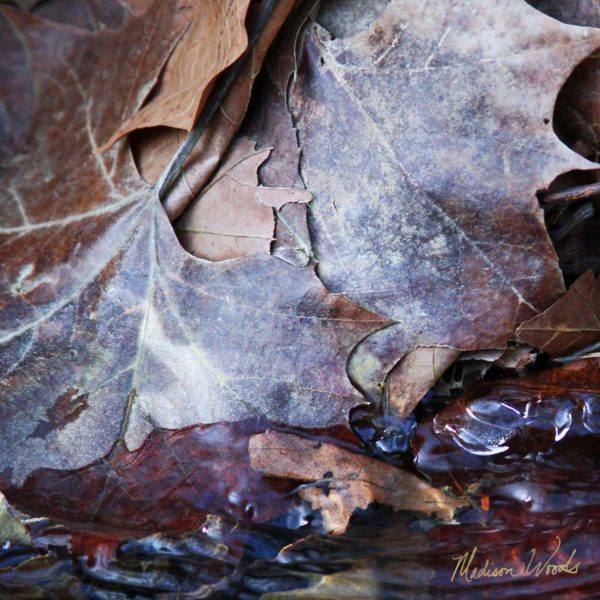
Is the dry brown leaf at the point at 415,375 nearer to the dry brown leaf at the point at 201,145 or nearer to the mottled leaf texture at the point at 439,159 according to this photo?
the mottled leaf texture at the point at 439,159

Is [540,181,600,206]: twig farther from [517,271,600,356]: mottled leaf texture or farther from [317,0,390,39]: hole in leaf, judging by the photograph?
[317,0,390,39]: hole in leaf

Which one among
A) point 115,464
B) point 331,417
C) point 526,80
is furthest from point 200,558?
point 526,80

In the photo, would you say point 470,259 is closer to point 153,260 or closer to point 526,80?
point 526,80

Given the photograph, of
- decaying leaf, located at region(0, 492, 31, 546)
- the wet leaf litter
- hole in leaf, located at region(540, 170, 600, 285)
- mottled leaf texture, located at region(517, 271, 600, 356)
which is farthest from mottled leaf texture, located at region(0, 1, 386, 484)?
hole in leaf, located at region(540, 170, 600, 285)

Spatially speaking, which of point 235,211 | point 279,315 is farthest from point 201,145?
point 279,315

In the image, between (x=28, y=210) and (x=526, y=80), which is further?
(x=28, y=210)

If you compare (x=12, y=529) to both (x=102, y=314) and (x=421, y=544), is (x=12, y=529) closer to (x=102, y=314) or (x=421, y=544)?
(x=102, y=314)

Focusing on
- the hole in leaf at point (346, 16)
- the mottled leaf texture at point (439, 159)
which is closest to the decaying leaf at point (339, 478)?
the mottled leaf texture at point (439, 159)
